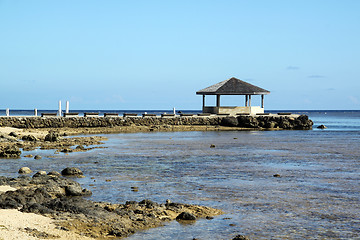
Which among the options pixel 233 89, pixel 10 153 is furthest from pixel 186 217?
pixel 233 89

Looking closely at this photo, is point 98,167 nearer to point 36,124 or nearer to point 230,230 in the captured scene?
point 230,230

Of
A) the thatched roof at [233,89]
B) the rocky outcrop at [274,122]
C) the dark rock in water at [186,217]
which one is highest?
the thatched roof at [233,89]

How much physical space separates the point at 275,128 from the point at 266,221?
44.5 metres

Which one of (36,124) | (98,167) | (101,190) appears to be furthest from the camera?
(36,124)

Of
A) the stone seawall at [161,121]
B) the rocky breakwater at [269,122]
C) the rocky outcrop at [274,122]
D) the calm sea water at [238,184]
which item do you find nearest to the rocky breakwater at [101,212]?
the calm sea water at [238,184]

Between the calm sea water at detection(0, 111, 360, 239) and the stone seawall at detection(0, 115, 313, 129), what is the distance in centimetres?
1990

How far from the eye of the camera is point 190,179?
54.4 feet

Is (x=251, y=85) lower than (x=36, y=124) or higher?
higher

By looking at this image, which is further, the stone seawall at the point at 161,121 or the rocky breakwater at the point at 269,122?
the rocky breakwater at the point at 269,122

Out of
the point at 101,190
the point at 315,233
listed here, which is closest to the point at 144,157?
the point at 101,190

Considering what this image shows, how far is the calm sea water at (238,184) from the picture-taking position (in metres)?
10.2

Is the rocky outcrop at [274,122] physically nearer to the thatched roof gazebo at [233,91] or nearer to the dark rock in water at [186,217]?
the thatched roof gazebo at [233,91]

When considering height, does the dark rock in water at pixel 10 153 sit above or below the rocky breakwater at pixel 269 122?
below

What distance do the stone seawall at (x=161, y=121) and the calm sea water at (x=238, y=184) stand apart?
19897mm
